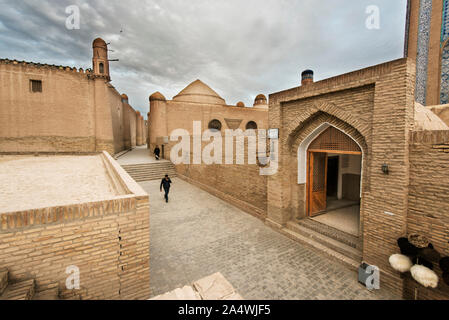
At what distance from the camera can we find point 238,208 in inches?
319

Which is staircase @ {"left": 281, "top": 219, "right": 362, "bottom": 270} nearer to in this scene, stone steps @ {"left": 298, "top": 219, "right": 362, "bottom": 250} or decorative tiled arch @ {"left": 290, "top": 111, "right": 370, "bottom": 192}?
stone steps @ {"left": 298, "top": 219, "right": 362, "bottom": 250}

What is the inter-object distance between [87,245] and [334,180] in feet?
29.4

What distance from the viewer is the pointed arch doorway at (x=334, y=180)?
5277mm

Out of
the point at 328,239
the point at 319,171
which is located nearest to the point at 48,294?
the point at 328,239

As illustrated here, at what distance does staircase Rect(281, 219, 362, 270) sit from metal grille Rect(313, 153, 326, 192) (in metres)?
1.15

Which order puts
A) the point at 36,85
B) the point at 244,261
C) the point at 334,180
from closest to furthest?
1. the point at 244,261
2. the point at 334,180
3. the point at 36,85

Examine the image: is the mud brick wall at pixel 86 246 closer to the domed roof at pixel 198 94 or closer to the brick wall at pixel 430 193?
the brick wall at pixel 430 193

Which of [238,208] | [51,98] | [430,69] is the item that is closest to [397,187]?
[238,208]

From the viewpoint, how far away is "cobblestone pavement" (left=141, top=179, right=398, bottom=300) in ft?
12.4

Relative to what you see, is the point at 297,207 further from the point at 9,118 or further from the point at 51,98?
the point at 9,118

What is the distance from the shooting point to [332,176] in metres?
8.80

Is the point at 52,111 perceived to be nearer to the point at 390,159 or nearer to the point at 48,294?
the point at 48,294

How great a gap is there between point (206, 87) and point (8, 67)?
15.1 m

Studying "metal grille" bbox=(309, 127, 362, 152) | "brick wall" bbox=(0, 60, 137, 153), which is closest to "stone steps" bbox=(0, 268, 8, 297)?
"metal grille" bbox=(309, 127, 362, 152)
